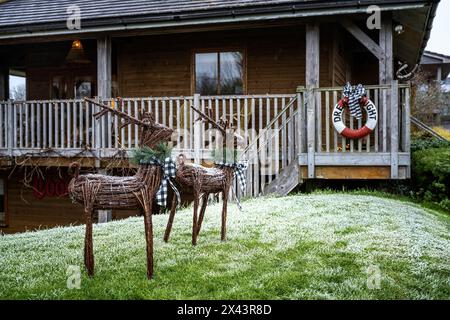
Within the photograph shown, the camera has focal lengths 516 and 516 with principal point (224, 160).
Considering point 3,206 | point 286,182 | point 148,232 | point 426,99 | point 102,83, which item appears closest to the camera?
point 148,232

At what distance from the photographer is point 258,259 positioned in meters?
5.43

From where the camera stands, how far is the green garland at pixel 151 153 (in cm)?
494

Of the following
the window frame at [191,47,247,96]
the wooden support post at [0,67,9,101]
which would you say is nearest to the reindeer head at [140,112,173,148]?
the window frame at [191,47,247,96]

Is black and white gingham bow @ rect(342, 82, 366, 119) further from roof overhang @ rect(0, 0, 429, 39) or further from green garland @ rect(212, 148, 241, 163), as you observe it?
green garland @ rect(212, 148, 241, 163)

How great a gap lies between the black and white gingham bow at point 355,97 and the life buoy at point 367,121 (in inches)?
3.1

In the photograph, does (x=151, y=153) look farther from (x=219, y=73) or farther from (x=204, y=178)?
(x=219, y=73)

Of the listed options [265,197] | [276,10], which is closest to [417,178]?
[265,197]

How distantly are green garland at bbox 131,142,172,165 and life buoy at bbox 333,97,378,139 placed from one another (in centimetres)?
551

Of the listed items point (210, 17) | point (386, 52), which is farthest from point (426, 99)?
point (210, 17)

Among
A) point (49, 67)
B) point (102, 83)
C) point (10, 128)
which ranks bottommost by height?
point (10, 128)

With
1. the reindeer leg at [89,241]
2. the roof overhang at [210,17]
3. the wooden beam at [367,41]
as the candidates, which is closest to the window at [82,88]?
the roof overhang at [210,17]

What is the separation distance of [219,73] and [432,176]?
19.0 feet

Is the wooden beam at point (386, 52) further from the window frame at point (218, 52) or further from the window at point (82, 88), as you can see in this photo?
the window at point (82, 88)

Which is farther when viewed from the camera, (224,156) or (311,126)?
(311,126)
